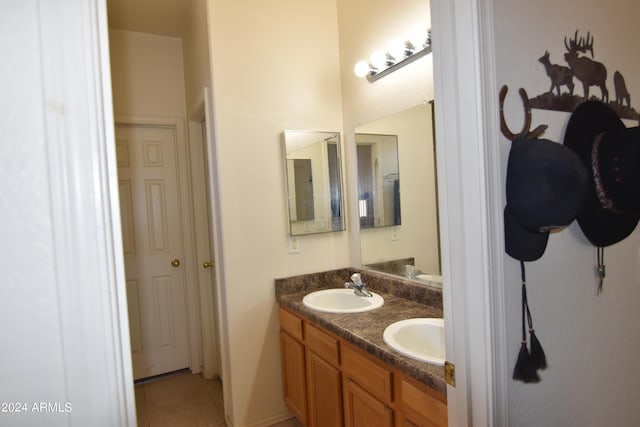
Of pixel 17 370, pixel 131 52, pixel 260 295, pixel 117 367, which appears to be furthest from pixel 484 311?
pixel 131 52

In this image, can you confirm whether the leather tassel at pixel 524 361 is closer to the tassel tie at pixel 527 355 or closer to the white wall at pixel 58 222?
the tassel tie at pixel 527 355

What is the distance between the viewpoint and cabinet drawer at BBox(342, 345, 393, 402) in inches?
55.3

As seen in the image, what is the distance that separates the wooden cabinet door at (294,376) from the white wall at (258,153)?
85mm

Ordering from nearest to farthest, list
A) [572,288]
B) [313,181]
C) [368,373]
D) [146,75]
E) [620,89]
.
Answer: [572,288] → [620,89] → [368,373] → [313,181] → [146,75]

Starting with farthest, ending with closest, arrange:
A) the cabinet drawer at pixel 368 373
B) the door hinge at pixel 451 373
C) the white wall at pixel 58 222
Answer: the cabinet drawer at pixel 368 373 → the door hinge at pixel 451 373 → the white wall at pixel 58 222

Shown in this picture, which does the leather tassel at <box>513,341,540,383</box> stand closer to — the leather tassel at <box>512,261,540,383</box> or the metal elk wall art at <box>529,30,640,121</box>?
the leather tassel at <box>512,261,540,383</box>

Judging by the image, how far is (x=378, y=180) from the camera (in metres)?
2.25

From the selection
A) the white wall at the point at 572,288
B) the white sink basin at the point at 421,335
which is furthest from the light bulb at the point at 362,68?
the white sink basin at the point at 421,335

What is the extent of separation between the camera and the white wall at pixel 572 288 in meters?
0.90

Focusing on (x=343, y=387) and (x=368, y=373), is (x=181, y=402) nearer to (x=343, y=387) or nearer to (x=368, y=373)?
(x=343, y=387)

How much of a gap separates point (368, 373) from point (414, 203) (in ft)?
3.13

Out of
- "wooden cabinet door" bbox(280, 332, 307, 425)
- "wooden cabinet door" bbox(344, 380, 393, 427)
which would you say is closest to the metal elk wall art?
"wooden cabinet door" bbox(344, 380, 393, 427)

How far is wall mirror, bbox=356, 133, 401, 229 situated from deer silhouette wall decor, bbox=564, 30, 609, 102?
1.07 m

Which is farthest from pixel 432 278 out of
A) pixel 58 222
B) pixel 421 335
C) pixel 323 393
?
pixel 58 222
